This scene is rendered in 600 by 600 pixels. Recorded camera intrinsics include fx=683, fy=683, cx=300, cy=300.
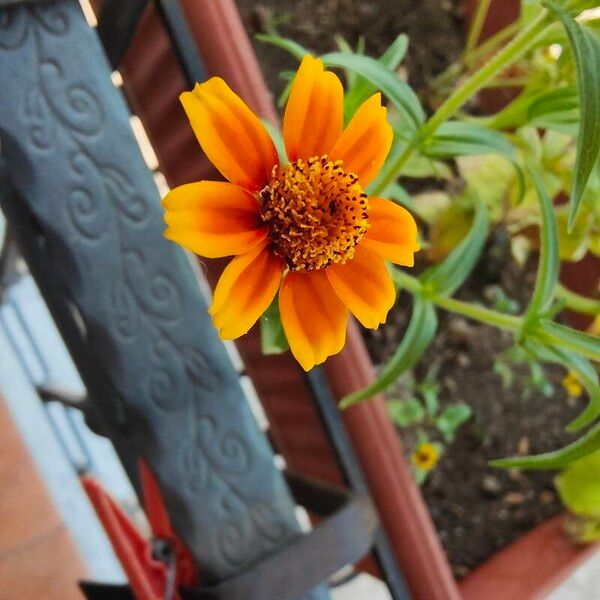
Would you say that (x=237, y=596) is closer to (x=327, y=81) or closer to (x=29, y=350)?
(x=327, y=81)

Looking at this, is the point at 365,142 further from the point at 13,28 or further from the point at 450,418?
the point at 450,418

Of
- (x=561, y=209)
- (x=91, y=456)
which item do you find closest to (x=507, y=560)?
(x=561, y=209)

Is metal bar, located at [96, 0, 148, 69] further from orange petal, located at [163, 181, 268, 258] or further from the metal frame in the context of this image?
orange petal, located at [163, 181, 268, 258]

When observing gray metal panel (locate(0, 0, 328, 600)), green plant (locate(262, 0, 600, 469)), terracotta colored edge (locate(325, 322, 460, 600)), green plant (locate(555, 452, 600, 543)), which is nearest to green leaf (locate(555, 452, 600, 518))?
green plant (locate(555, 452, 600, 543))

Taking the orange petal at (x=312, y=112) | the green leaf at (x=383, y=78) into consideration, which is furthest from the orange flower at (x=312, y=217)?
the green leaf at (x=383, y=78)

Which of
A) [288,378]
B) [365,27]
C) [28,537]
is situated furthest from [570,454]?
[28,537]

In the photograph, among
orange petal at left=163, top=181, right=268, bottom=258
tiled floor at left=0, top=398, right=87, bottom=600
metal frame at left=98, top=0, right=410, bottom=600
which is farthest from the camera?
tiled floor at left=0, top=398, right=87, bottom=600
